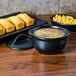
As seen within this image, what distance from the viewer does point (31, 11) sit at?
6.48ft

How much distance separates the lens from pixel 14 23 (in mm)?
1401

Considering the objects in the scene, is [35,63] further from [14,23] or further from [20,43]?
[14,23]

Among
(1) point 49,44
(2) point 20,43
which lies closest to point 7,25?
(2) point 20,43

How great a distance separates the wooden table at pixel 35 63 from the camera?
889 mm

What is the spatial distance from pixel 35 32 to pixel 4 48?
24 centimetres

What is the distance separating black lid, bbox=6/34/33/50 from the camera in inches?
45.1

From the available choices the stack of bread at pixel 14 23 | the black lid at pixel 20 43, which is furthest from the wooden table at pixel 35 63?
the stack of bread at pixel 14 23

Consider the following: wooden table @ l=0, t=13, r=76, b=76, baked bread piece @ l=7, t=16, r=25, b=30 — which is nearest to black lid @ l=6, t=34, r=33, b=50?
wooden table @ l=0, t=13, r=76, b=76

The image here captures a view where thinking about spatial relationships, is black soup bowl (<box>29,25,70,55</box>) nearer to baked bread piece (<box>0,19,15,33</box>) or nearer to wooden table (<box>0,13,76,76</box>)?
wooden table (<box>0,13,76,76</box>)

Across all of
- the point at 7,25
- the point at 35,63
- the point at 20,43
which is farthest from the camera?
the point at 7,25

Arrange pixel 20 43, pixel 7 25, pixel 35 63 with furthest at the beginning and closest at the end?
pixel 7 25
pixel 20 43
pixel 35 63

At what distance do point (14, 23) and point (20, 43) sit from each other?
0.85ft

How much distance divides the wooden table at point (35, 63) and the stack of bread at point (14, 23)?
0.57ft

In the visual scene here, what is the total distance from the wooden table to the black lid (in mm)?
29
